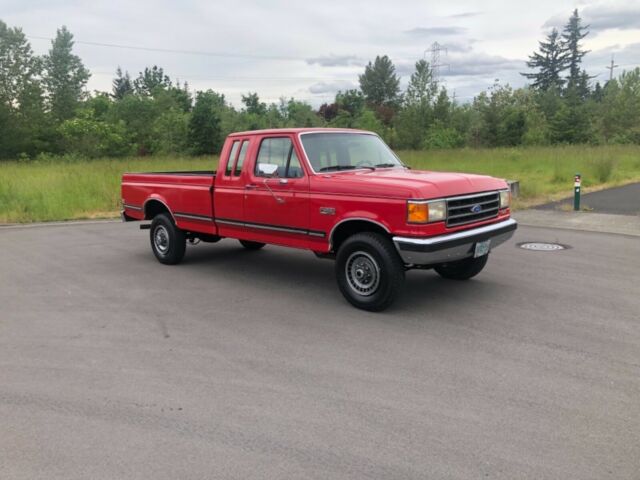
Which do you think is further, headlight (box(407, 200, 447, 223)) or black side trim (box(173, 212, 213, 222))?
black side trim (box(173, 212, 213, 222))

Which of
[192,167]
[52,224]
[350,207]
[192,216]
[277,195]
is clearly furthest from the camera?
[192,167]

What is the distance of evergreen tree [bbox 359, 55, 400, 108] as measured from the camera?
325 feet

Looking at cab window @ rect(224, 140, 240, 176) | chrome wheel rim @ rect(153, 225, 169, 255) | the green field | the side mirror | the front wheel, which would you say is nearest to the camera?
the front wheel

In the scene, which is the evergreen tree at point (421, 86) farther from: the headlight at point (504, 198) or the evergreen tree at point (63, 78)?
the headlight at point (504, 198)

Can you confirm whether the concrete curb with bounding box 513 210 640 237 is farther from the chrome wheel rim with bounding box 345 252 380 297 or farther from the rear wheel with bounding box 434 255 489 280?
the chrome wheel rim with bounding box 345 252 380 297

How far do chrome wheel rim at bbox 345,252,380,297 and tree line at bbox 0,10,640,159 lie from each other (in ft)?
152

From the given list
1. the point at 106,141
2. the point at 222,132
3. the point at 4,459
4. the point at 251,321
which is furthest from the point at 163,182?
the point at 222,132

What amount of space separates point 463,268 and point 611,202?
10170 millimetres

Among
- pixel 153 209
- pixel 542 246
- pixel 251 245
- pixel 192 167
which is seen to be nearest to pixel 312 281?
pixel 251 245

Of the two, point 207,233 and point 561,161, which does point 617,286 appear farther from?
point 561,161

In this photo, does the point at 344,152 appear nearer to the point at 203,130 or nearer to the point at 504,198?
the point at 504,198

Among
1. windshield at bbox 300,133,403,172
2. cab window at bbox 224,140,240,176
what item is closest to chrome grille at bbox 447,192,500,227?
windshield at bbox 300,133,403,172

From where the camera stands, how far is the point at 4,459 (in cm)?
322

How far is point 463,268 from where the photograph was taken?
7.20 m
